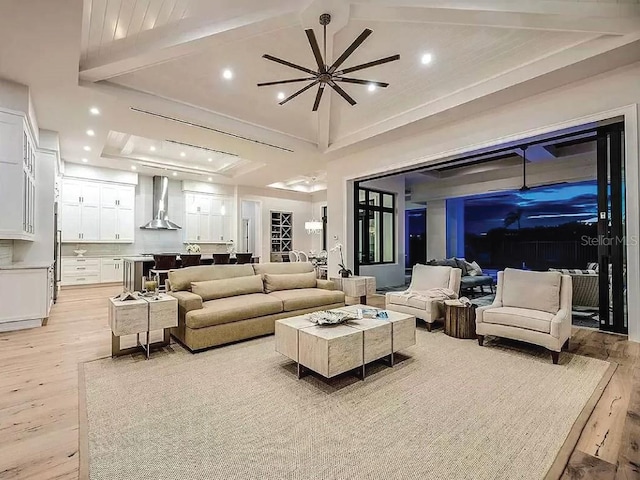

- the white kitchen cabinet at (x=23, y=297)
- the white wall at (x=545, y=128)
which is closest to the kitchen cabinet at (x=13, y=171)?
the white kitchen cabinet at (x=23, y=297)

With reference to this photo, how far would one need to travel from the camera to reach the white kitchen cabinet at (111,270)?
870cm

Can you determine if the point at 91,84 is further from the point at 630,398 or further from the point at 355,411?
the point at 630,398

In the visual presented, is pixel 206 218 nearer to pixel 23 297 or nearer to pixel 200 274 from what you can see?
pixel 23 297

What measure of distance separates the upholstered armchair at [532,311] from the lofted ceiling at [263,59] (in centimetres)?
254

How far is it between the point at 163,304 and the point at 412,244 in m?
9.64

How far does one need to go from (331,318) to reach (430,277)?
2494mm

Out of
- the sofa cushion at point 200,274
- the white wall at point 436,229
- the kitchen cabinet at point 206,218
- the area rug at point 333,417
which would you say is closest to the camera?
the area rug at point 333,417

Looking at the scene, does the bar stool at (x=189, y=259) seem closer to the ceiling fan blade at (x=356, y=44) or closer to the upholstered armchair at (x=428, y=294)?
the upholstered armchair at (x=428, y=294)

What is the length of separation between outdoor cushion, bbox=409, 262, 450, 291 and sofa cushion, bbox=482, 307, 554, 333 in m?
1.10

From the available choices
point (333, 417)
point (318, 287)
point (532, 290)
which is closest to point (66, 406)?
point (333, 417)

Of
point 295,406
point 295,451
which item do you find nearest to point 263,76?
point 295,406

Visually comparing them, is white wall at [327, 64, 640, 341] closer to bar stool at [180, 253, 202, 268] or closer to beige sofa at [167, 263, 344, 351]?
beige sofa at [167, 263, 344, 351]

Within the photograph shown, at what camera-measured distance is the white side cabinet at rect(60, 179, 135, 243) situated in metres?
8.20

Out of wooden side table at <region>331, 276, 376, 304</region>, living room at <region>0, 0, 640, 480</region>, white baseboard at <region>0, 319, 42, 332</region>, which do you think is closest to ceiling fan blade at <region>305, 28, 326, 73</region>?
living room at <region>0, 0, 640, 480</region>
